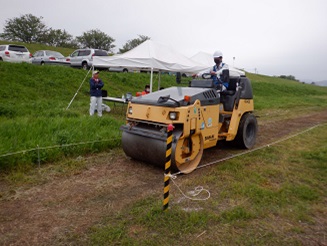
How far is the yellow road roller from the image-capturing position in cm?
486

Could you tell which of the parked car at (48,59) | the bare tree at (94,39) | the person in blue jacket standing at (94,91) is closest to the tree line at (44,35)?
the bare tree at (94,39)

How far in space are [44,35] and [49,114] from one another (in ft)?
146

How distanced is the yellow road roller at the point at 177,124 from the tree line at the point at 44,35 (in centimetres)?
4777

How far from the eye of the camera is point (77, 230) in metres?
3.34

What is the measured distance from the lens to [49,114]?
332 inches

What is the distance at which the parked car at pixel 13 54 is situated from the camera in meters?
18.0

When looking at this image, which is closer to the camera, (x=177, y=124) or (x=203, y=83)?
(x=177, y=124)

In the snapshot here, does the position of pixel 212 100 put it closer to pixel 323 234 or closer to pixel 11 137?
pixel 323 234

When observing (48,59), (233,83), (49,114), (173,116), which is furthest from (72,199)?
(48,59)

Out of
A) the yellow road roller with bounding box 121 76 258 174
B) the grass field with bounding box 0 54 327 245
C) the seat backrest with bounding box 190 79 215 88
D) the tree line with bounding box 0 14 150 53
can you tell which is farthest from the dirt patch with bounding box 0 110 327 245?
the tree line with bounding box 0 14 150 53

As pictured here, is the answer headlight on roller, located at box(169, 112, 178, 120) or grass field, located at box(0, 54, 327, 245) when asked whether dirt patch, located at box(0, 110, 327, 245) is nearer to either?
grass field, located at box(0, 54, 327, 245)

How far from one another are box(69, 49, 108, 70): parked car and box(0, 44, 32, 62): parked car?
2.96m

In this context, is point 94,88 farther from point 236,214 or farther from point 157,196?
point 236,214

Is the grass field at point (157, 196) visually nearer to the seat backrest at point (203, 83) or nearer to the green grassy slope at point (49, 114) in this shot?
the green grassy slope at point (49, 114)
